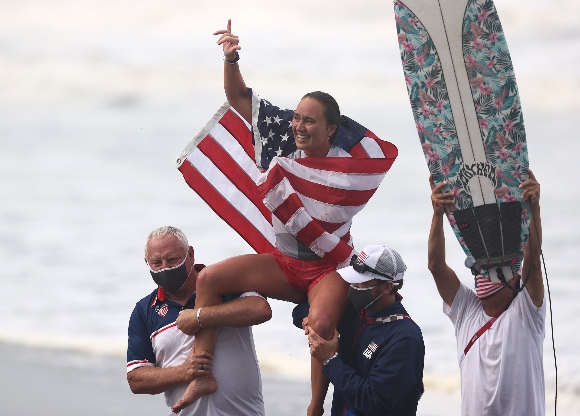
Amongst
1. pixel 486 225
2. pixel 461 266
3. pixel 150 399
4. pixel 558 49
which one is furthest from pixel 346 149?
pixel 558 49

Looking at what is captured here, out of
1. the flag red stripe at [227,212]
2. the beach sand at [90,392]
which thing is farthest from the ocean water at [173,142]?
the flag red stripe at [227,212]

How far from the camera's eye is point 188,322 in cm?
542

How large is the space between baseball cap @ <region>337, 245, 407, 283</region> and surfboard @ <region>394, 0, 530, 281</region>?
581 mm

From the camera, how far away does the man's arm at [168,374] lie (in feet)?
17.9

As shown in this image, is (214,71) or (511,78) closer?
(511,78)

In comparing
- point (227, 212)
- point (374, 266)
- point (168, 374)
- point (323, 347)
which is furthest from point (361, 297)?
point (227, 212)

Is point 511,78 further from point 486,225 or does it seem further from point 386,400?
point 386,400

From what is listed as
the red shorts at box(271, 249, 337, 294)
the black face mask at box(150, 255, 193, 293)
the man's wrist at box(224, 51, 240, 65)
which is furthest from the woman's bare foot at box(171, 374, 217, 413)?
the man's wrist at box(224, 51, 240, 65)

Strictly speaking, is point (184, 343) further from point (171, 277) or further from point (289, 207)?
point (289, 207)

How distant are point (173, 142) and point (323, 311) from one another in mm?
15383

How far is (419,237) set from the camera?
14531 mm

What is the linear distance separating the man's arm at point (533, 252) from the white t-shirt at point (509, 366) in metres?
0.04

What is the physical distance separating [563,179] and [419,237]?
11.4 feet

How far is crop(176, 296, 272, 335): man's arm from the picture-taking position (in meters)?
5.39
